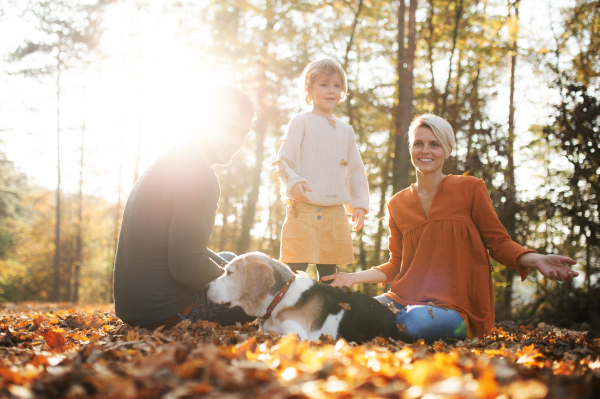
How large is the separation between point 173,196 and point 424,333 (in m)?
2.77

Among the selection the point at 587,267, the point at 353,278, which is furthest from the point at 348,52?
the point at 353,278

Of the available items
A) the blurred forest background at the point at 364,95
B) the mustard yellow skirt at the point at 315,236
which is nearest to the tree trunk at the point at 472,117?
the blurred forest background at the point at 364,95

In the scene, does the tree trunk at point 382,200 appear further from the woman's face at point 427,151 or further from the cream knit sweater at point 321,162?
the woman's face at point 427,151

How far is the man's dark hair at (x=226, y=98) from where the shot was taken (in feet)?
13.5

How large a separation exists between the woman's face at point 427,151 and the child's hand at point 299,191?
1387mm

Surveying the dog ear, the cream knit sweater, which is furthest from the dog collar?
the cream knit sweater

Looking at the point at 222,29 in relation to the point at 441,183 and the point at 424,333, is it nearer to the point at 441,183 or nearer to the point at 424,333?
the point at 441,183

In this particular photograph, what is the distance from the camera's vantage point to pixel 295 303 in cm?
379

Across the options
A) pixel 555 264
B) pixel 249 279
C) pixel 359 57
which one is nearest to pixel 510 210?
pixel 555 264

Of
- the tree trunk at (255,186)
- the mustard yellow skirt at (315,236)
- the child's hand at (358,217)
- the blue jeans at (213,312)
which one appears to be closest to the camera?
the blue jeans at (213,312)

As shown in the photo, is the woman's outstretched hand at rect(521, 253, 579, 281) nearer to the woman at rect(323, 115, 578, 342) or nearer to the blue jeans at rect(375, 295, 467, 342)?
the woman at rect(323, 115, 578, 342)

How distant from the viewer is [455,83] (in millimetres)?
16875

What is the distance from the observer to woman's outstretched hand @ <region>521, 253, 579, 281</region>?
3.21m

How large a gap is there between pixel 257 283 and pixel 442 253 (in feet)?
6.47
